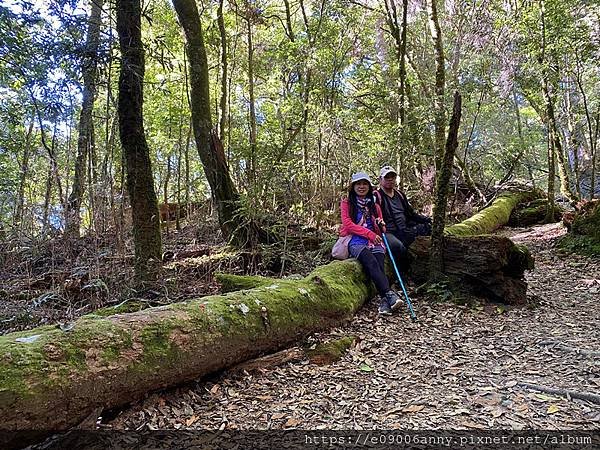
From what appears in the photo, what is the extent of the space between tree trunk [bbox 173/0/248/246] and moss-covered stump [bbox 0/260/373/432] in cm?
363

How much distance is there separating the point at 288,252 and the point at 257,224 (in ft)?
2.73

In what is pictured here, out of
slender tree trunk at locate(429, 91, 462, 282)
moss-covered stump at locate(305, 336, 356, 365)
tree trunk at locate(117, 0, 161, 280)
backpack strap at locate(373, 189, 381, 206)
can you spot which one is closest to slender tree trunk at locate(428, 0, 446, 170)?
backpack strap at locate(373, 189, 381, 206)

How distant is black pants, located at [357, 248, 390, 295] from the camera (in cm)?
529

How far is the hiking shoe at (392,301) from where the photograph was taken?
202 inches

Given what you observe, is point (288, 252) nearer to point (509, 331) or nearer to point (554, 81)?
point (509, 331)

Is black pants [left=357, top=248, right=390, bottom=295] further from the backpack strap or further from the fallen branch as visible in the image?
the fallen branch

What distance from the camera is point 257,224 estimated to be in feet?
25.3

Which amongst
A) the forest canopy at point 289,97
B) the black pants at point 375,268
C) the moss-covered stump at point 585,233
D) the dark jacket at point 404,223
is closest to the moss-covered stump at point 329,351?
the black pants at point 375,268

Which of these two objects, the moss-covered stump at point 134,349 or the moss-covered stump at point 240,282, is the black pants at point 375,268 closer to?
the moss-covered stump at point 134,349

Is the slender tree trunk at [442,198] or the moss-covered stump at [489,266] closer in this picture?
the slender tree trunk at [442,198]

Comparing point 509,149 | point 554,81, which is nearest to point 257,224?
point 554,81

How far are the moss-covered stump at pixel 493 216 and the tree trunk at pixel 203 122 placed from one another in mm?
3912

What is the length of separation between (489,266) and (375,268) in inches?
56.0

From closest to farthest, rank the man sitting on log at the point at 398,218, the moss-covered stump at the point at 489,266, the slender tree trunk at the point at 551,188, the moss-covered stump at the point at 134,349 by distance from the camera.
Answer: the moss-covered stump at the point at 134,349 → the moss-covered stump at the point at 489,266 → the man sitting on log at the point at 398,218 → the slender tree trunk at the point at 551,188
